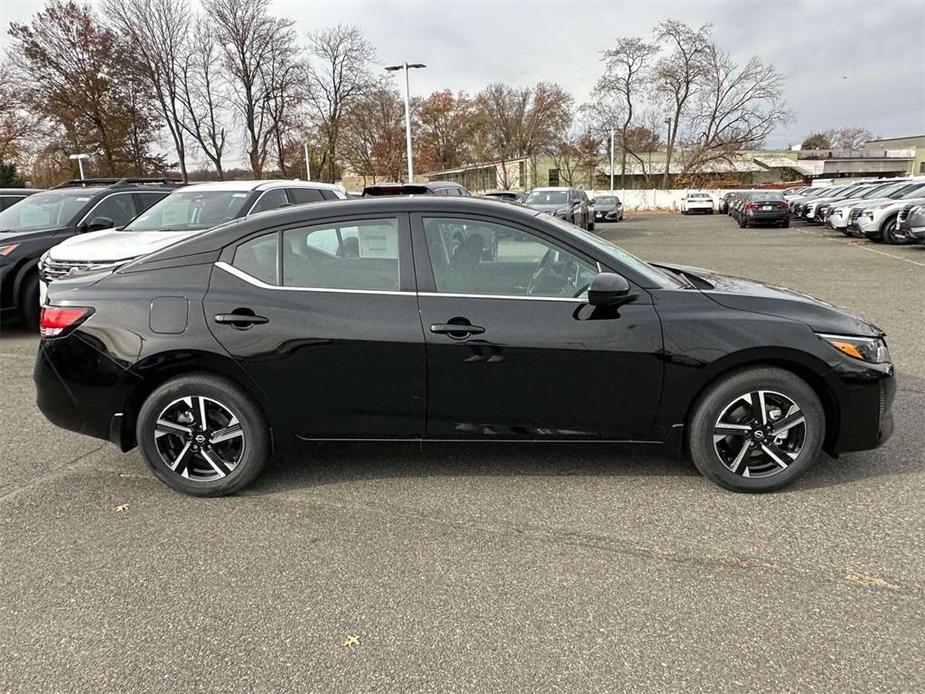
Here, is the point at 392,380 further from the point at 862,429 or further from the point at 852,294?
the point at 852,294

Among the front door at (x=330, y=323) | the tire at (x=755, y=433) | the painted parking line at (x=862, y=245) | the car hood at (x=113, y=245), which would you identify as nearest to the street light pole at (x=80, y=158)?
the car hood at (x=113, y=245)

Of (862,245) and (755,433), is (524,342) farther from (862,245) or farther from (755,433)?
(862,245)

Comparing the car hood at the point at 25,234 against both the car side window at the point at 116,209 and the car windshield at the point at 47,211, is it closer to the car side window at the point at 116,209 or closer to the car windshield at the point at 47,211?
the car windshield at the point at 47,211

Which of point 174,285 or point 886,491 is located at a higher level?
point 174,285

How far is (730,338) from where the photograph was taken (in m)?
3.30

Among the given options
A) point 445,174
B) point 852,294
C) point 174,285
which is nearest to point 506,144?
point 445,174

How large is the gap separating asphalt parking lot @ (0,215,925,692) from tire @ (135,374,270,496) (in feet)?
0.46

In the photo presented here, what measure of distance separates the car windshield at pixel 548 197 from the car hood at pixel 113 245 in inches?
542

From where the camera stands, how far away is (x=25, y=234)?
7.93 m

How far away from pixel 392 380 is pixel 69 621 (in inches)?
69.7

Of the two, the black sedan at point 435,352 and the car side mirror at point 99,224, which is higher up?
the car side mirror at point 99,224

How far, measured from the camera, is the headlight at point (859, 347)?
335 centimetres

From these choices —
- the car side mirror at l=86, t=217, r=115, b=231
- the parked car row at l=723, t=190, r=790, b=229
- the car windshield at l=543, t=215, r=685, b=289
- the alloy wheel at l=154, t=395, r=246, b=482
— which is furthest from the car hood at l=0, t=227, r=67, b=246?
the parked car row at l=723, t=190, r=790, b=229

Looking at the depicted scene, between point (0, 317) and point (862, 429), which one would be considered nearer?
point (862, 429)
